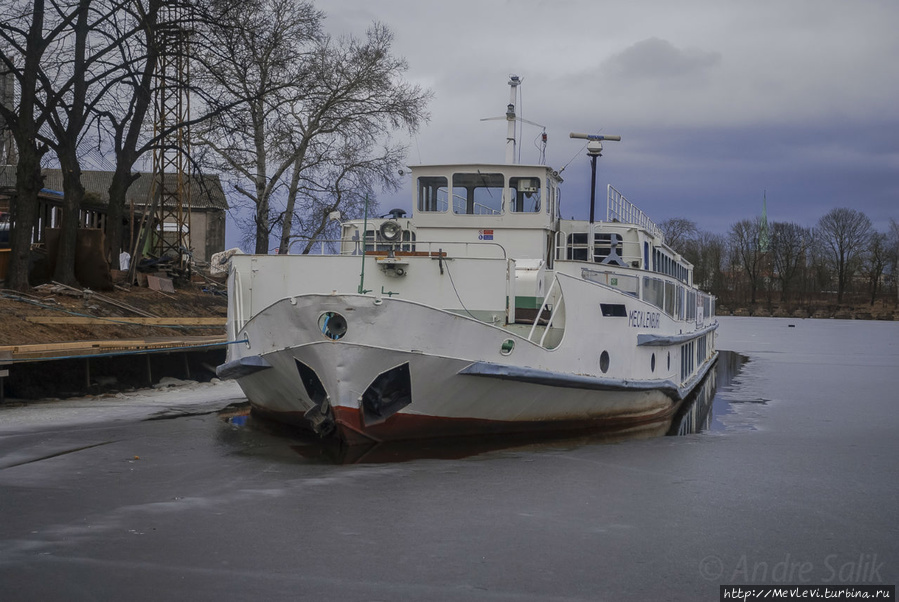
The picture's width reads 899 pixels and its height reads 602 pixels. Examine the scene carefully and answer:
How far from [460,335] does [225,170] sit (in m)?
23.9

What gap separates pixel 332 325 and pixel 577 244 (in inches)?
254

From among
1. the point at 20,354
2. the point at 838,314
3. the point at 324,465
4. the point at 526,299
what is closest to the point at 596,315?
the point at 526,299

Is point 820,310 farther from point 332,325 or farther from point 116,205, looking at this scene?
point 332,325

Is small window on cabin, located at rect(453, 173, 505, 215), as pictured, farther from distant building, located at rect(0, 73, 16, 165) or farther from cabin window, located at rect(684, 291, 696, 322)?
distant building, located at rect(0, 73, 16, 165)

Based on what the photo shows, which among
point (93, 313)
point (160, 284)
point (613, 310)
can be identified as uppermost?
point (160, 284)

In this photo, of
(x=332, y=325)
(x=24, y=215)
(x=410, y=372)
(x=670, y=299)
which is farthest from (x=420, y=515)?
(x=24, y=215)

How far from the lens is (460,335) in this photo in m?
10.7

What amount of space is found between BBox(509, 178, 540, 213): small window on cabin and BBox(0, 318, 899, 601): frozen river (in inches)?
156

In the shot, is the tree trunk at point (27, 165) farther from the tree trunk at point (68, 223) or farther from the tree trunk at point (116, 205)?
the tree trunk at point (116, 205)

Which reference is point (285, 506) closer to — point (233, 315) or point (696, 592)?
point (696, 592)

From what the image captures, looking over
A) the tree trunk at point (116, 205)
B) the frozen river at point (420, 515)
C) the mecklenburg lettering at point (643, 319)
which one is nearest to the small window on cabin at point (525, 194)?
the mecklenburg lettering at point (643, 319)

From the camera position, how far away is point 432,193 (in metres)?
14.7

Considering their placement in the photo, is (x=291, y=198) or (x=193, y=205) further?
(x=193, y=205)

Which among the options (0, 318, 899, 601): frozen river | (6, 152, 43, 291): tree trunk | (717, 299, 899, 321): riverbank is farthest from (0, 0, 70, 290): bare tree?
(717, 299, 899, 321): riverbank
